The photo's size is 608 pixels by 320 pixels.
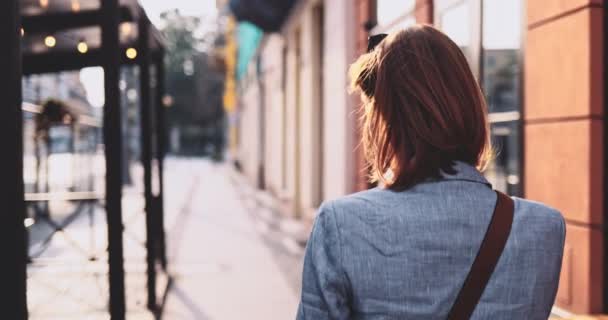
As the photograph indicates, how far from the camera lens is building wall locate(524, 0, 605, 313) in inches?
138

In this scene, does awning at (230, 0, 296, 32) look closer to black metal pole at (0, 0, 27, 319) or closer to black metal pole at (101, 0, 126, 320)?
black metal pole at (101, 0, 126, 320)

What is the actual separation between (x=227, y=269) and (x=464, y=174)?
21.5ft

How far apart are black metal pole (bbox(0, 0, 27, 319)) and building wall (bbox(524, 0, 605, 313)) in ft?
8.79

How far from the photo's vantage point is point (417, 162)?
1345 millimetres

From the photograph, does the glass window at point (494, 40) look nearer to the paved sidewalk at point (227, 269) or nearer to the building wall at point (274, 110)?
the paved sidewalk at point (227, 269)

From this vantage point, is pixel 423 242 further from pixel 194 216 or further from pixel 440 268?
pixel 194 216

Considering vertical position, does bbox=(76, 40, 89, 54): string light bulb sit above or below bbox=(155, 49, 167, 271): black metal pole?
above

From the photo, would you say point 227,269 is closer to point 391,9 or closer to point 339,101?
point 339,101

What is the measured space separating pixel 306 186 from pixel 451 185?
1108 cm

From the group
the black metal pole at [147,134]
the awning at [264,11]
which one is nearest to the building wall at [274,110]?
the awning at [264,11]

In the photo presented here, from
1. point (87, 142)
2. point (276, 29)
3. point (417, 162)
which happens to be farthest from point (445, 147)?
point (276, 29)

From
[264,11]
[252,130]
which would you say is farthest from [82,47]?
[252,130]

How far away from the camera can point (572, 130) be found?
3.68m

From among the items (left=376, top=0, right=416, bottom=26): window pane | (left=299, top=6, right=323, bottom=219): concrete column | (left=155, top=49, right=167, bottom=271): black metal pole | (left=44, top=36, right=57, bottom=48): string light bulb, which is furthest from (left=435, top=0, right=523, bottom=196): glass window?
(left=299, top=6, right=323, bottom=219): concrete column
